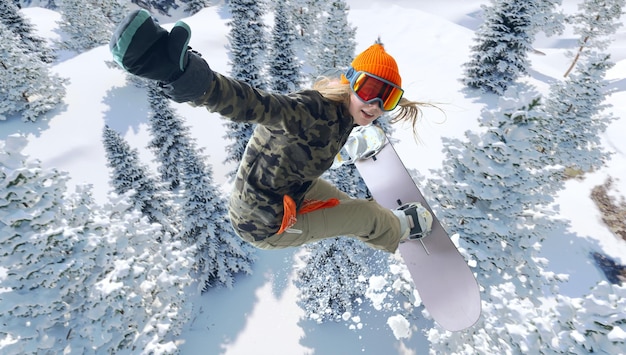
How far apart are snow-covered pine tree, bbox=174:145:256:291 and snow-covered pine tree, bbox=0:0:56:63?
20846 millimetres

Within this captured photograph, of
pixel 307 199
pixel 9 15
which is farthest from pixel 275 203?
pixel 9 15

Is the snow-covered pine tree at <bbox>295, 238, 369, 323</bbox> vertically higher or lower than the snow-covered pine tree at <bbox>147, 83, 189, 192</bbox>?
lower

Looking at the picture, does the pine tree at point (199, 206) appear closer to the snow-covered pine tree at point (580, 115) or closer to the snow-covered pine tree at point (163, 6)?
the snow-covered pine tree at point (580, 115)

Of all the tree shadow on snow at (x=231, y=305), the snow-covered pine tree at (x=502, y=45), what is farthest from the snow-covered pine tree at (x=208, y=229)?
the snow-covered pine tree at (x=502, y=45)

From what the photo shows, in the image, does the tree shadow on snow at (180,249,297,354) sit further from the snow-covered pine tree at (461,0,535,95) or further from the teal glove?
the snow-covered pine tree at (461,0,535,95)

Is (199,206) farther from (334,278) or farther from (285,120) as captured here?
(285,120)

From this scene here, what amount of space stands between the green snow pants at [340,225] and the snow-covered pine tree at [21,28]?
1080 inches

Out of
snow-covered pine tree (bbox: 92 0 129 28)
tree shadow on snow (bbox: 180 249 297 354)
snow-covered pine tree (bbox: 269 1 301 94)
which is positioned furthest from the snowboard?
snow-covered pine tree (bbox: 92 0 129 28)

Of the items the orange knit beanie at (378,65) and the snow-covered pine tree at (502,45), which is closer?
the orange knit beanie at (378,65)

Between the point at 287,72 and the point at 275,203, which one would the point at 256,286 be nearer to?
the point at 287,72

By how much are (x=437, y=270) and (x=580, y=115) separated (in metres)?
11.1

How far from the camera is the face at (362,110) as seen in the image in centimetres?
244

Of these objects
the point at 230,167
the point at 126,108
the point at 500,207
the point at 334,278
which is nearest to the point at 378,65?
the point at 500,207

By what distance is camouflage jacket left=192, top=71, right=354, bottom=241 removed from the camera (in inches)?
70.2
